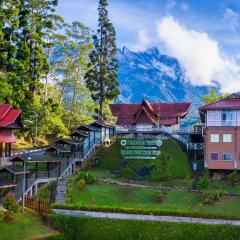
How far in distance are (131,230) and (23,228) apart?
27.2 feet

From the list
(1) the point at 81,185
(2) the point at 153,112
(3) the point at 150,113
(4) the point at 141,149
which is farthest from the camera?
(2) the point at 153,112

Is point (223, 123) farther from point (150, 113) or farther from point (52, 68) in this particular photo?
point (52, 68)

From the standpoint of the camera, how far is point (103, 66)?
66.3 metres

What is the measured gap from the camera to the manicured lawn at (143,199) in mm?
40156

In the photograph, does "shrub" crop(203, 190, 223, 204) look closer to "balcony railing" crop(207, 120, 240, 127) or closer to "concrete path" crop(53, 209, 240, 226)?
"concrete path" crop(53, 209, 240, 226)

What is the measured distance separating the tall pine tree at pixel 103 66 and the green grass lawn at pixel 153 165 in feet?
43.8

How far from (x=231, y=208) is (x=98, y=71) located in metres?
32.4

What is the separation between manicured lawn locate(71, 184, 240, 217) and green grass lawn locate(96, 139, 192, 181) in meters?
4.69

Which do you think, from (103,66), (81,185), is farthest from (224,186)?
(103,66)

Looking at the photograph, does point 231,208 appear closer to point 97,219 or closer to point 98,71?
point 97,219

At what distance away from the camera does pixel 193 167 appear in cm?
5094

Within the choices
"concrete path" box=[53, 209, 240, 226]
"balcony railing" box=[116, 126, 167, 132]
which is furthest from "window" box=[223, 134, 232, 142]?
"concrete path" box=[53, 209, 240, 226]

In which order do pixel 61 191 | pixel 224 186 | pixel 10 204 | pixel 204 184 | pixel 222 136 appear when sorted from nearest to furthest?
pixel 10 204, pixel 61 191, pixel 204 184, pixel 224 186, pixel 222 136

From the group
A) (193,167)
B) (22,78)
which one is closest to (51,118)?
(22,78)
